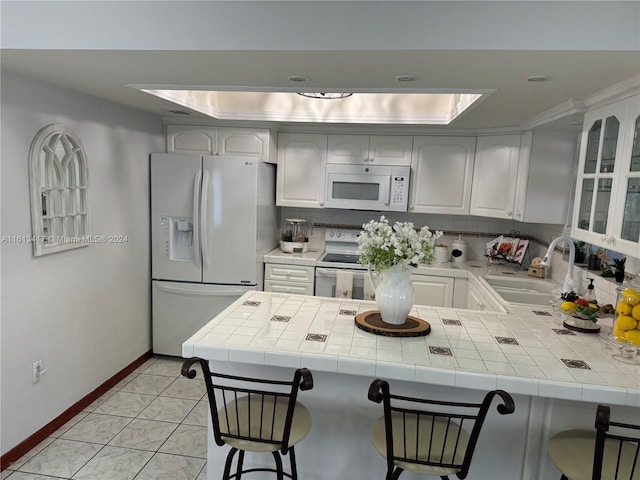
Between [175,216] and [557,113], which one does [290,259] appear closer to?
[175,216]

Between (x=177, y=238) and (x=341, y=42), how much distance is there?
2678 millimetres

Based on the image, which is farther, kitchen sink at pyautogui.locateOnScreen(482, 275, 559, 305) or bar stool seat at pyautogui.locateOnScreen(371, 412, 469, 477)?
kitchen sink at pyautogui.locateOnScreen(482, 275, 559, 305)

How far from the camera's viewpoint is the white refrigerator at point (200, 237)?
3.75 meters

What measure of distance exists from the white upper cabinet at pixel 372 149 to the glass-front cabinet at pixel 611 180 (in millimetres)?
1747

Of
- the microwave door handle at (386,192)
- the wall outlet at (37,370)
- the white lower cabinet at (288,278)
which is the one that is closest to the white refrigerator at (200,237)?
the white lower cabinet at (288,278)

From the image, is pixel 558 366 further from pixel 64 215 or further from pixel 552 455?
pixel 64 215

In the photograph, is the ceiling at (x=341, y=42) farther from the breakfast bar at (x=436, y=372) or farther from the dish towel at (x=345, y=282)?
the dish towel at (x=345, y=282)

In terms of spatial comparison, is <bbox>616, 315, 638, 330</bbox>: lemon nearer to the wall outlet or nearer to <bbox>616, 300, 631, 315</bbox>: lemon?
<bbox>616, 300, 631, 315</bbox>: lemon

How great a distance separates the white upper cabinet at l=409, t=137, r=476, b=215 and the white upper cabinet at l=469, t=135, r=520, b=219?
75 mm

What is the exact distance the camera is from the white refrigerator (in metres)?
3.75

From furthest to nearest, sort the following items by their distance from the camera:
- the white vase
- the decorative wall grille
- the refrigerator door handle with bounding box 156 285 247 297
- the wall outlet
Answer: the refrigerator door handle with bounding box 156 285 247 297 < the wall outlet < the decorative wall grille < the white vase

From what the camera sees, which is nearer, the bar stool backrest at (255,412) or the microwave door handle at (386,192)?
the bar stool backrest at (255,412)

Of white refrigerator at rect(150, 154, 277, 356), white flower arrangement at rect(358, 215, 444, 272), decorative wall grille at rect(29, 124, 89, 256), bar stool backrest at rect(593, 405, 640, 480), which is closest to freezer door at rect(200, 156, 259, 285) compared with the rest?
white refrigerator at rect(150, 154, 277, 356)

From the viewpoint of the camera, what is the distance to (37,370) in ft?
8.80
